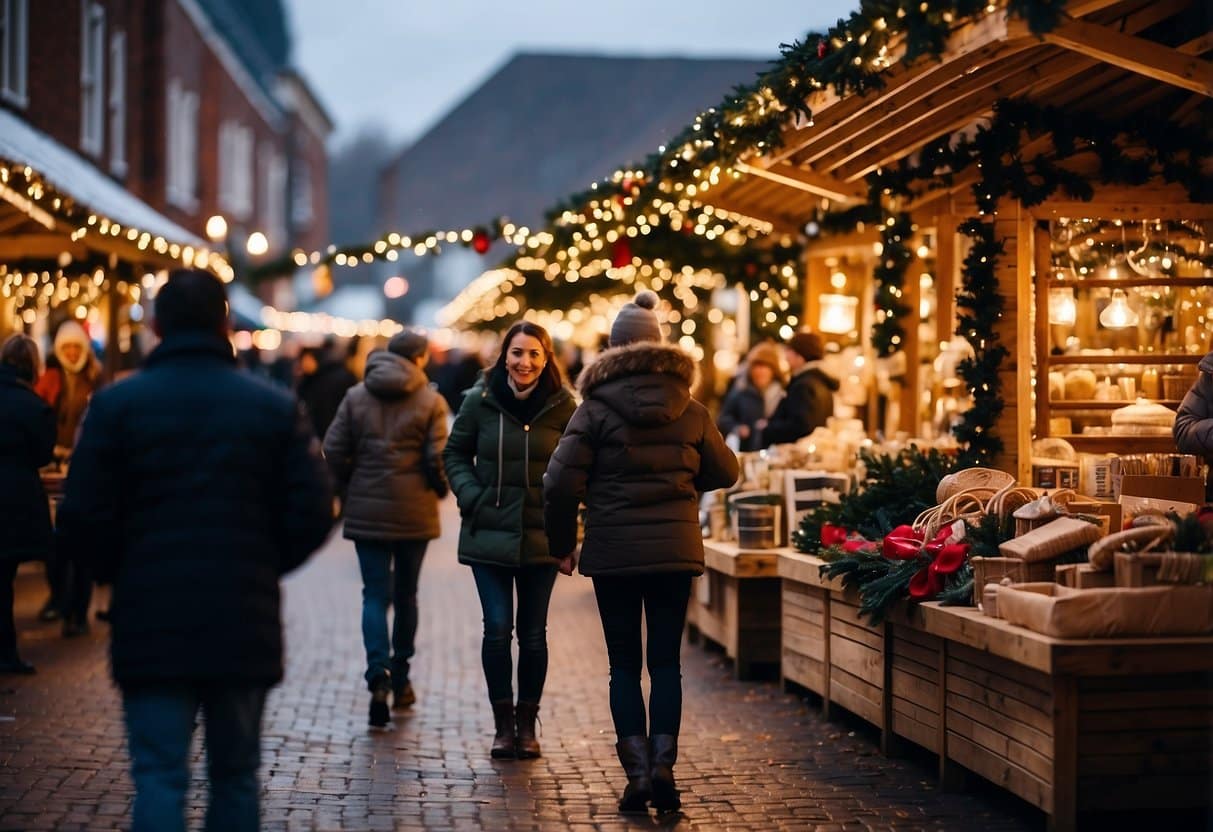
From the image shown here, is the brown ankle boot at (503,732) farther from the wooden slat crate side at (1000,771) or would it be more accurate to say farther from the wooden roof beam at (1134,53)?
the wooden roof beam at (1134,53)

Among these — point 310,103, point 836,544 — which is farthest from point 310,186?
point 836,544

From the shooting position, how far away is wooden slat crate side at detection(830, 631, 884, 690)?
324 inches

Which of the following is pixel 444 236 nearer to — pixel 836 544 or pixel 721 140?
pixel 721 140

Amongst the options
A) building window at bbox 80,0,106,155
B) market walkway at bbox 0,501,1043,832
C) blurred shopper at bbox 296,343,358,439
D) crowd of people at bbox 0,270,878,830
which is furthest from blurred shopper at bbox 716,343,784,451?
building window at bbox 80,0,106,155

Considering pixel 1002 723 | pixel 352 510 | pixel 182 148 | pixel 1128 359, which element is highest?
pixel 182 148

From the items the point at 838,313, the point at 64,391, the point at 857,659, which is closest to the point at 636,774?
the point at 857,659

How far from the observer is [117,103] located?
2664 cm

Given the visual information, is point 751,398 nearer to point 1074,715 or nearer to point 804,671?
point 804,671

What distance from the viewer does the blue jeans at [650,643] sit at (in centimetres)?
691

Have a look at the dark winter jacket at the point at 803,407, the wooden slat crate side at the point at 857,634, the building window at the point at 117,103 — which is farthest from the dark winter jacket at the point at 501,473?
the building window at the point at 117,103

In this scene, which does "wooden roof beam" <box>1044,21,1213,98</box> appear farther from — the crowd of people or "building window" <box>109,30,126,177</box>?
"building window" <box>109,30,126,177</box>

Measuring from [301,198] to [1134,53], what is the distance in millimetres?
53255

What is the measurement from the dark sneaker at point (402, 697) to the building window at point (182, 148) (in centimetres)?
2224

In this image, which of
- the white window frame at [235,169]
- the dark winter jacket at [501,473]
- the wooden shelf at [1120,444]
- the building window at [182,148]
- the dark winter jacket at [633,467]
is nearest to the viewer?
the dark winter jacket at [633,467]
